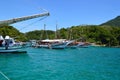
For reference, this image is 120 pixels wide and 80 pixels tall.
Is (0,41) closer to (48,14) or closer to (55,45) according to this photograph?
(48,14)

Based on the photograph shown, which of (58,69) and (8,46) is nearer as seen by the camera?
(58,69)

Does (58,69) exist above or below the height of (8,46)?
below

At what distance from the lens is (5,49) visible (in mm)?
66062

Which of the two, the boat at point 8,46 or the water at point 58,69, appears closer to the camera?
the water at point 58,69

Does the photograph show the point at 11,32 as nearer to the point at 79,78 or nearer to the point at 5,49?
the point at 5,49

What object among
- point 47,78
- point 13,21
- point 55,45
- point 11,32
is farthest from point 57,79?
point 11,32

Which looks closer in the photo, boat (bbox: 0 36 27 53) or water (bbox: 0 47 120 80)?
water (bbox: 0 47 120 80)

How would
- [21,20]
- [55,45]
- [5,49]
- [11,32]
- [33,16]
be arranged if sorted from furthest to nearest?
1. [11,32]
2. [55,45]
3. [5,49]
4. [33,16]
5. [21,20]

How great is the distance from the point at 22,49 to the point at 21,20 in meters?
40.8

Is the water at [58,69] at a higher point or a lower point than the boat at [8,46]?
lower

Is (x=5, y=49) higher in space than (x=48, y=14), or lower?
lower

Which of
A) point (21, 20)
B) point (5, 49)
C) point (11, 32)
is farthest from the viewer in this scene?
point (11, 32)

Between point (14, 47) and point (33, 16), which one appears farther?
point (14, 47)

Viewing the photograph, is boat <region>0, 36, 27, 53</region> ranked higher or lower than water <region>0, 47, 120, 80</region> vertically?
higher
